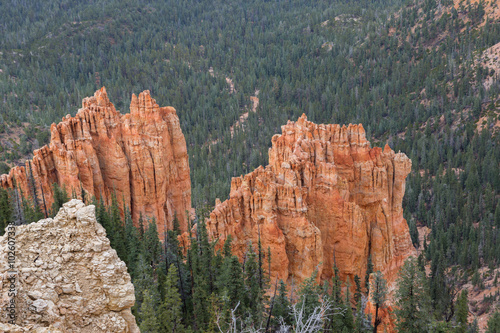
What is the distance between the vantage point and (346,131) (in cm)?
5375

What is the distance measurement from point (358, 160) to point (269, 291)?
1670 centimetres

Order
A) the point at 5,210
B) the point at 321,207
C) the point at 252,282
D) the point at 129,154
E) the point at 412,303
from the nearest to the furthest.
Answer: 1. the point at 412,303
2. the point at 252,282
3. the point at 5,210
4. the point at 321,207
5. the point at 129,154

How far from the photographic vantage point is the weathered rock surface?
15.9m

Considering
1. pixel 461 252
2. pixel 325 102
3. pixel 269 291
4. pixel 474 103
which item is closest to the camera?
pixel 269 291

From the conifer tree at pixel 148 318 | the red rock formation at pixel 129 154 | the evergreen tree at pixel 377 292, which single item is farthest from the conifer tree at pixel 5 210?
the evergreen tree at pixel 377 292

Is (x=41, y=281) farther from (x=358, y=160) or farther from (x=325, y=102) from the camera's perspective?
(x=325, y=102)

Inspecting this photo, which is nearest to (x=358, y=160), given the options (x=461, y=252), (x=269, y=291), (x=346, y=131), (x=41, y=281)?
(x=346, y=131)

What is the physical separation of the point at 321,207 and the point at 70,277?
35.4 metres

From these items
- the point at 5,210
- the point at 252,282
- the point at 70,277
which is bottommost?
the point at 252,282

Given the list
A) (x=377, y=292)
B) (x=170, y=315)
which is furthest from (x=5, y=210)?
(x=377, y=292)

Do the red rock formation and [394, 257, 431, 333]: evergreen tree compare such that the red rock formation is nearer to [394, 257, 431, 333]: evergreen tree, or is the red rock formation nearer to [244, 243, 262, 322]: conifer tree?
[244, 243, 262, 322]: conifer tree

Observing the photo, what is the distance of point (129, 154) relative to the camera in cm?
5666

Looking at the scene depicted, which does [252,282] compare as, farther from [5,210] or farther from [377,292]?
[5,210]

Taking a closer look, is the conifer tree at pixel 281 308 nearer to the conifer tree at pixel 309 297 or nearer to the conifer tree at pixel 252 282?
the conifer tree at pixel 252 282
